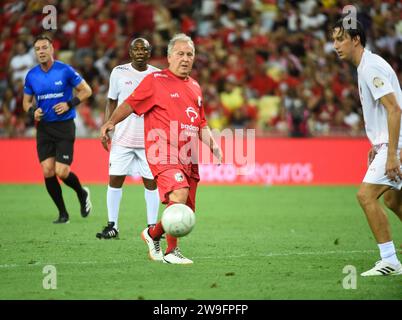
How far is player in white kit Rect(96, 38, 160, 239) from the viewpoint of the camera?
11586 millimetres

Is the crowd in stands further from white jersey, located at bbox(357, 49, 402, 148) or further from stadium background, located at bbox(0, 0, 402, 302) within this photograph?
white jersey, located at bbox(357, 49, 402, 148)

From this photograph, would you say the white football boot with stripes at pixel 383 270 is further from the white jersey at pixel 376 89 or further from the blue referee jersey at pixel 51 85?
the blue referee jersey at pixel 51 85

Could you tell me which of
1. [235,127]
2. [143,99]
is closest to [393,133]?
[143,99]

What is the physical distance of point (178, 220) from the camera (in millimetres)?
8484

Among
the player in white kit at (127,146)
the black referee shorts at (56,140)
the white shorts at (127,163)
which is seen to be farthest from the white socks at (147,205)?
the black referee shorts at (56,140)

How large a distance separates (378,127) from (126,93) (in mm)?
4277

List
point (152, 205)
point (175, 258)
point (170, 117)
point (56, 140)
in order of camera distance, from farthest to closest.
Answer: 1. point (56, 140)
2. point (152, 205)
3. point (175, 258)
4. point (170, 117)

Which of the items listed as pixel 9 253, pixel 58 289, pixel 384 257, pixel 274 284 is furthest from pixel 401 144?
pixel 9 253

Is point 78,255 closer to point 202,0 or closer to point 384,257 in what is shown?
point 384,257

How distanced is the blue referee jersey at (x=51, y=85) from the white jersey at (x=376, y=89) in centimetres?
605

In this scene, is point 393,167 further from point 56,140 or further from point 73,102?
point 56,140

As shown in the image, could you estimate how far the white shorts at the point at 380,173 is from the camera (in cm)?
834

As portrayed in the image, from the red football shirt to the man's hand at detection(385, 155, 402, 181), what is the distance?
7.07 ft

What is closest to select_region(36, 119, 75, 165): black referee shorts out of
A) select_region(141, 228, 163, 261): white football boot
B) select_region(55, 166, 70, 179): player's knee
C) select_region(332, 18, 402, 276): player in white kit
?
select_region(55, 166, 70, 179): player's knee
